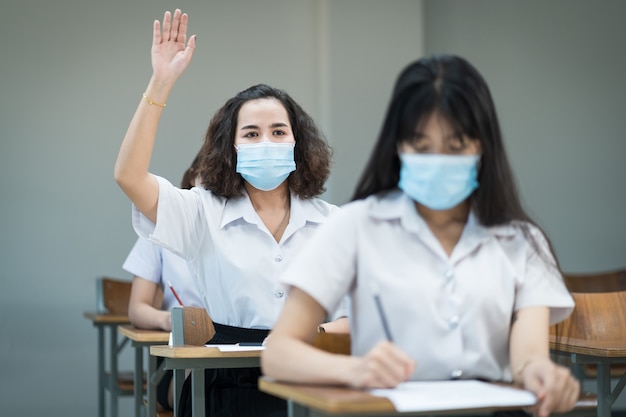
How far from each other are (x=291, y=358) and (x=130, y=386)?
323 centimetres

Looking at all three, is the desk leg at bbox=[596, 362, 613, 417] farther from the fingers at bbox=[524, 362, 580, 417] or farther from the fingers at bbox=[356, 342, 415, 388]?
the fingers at bbox=[356, 342, 415, 388]

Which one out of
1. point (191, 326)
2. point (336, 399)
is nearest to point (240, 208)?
point (191, 326)

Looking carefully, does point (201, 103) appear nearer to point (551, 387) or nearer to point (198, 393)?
point (198, 393)

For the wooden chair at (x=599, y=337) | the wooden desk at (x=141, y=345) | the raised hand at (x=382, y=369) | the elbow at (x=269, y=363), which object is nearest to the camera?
the raised hand at (x=382, y=369)

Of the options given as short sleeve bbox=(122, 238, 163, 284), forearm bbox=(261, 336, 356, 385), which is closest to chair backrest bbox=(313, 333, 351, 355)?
forearm bbox=(261, 336, 356, 385)

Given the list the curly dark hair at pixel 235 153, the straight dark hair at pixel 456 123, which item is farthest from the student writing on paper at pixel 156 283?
the straight dark hair at pixel 456 123

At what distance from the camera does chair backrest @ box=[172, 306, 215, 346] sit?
258cm

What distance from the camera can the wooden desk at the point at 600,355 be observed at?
2666 millimetres

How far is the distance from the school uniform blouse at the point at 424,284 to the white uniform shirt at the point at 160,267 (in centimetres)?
250

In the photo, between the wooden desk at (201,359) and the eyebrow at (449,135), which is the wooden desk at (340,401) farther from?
the wooden desk at (201,359)

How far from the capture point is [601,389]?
2.87m

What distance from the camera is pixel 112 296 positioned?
4.96 metres

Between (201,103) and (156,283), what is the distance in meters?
2.08

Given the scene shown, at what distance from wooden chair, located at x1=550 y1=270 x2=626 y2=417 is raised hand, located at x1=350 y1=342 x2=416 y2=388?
136 centimetres
